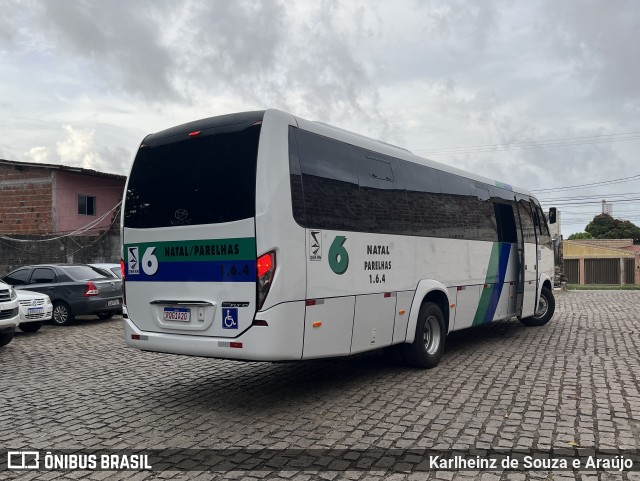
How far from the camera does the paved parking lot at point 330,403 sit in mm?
5160

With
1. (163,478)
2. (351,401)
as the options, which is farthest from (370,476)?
(351,401)

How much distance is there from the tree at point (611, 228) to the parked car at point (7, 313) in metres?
78.4

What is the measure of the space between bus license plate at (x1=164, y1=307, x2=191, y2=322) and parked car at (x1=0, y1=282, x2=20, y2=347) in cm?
526

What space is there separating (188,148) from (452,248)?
175 inches

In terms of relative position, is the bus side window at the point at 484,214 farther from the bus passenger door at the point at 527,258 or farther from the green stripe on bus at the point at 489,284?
the bus passenger door at the point at 527,258

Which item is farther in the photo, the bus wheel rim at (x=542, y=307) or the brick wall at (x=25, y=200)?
the brick wall at (x=25, y=200)

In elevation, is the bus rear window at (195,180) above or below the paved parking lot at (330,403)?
above

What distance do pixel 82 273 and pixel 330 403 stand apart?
10.7m

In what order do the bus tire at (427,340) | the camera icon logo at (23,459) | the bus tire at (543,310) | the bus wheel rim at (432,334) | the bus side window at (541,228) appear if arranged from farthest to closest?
the bus tire at (543,310) → the bus side window at (541,228) → the bus wheel rim at (432,334) → the bus tire at (427,340) → the camera icon logo at (23,459)

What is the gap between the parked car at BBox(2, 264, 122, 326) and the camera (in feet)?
47.9

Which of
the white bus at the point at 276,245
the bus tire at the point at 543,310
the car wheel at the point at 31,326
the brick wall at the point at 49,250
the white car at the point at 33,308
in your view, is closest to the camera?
the white bus at the point at 276,245

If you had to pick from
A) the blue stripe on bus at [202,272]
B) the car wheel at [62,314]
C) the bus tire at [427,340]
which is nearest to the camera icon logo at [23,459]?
the blue stripe on bus at [202,272]

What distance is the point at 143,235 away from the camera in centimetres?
674

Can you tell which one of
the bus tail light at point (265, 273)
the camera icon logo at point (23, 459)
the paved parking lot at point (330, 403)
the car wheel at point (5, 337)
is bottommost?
the camera icon logo at point (23, 459)
